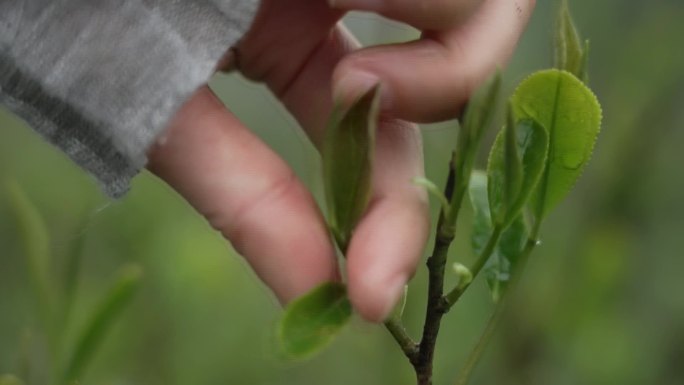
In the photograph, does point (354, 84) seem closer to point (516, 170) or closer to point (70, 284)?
point (516, 170)

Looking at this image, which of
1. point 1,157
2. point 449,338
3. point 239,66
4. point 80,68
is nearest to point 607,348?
point 449,338

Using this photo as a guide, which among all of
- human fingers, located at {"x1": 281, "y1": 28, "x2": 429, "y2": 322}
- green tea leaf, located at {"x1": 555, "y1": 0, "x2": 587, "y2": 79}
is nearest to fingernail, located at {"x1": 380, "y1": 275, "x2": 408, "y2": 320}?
human fingers, located at {"x1": 281, "y1": 28, "x2": 429, "y2": 322}

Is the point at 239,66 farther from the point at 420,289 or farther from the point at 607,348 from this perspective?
the point at 607,348

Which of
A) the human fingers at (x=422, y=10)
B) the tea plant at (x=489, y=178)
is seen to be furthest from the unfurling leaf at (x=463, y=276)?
the human fingers at (x=422, y=10)

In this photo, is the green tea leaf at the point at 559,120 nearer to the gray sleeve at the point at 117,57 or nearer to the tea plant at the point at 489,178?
the tea plant at the point at 489,178

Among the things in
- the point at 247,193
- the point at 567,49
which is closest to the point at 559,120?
the point at 567,49
